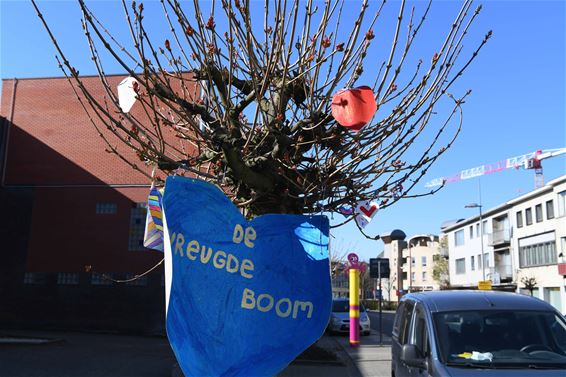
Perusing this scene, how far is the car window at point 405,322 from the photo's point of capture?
6852mm

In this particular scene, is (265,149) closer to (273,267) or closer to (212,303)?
(273,267)

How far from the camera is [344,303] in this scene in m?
25.2

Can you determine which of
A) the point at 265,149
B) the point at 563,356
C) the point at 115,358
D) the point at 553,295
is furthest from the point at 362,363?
the point at 553,295

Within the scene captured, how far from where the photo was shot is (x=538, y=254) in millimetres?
51781

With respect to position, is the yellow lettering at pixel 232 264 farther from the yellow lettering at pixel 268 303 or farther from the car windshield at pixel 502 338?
the car windshield at pixel 502 338

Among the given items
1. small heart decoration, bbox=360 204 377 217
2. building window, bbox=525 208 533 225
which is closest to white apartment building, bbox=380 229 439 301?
building window, bbox=525 208 533 225

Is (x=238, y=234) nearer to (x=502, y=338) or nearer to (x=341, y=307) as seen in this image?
(x=502, y=338)

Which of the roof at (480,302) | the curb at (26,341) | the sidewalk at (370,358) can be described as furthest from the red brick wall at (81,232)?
the roof at (480,302)

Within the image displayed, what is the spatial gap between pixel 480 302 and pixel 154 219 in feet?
12.0

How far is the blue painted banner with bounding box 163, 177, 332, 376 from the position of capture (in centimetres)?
363

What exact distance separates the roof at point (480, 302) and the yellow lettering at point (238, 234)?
9.73ft

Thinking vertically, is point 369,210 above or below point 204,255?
above

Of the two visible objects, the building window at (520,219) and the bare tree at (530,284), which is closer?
the bare tree at (530,284)

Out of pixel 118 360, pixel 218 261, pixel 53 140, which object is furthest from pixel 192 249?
pixel 53 140
